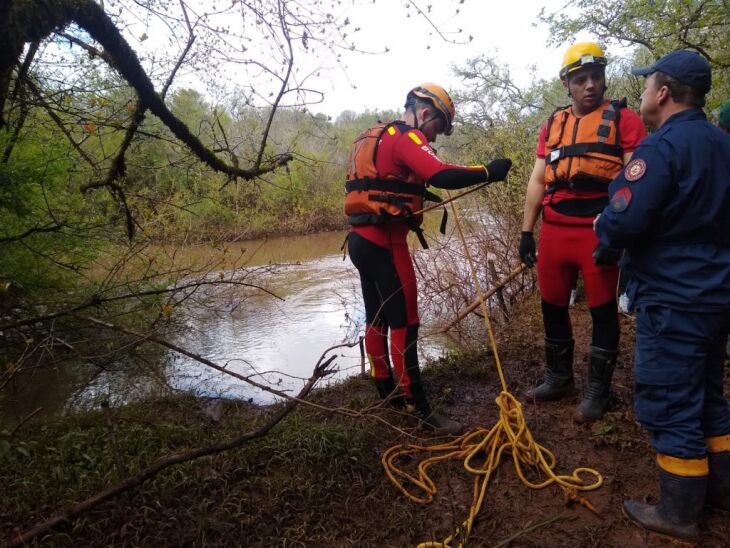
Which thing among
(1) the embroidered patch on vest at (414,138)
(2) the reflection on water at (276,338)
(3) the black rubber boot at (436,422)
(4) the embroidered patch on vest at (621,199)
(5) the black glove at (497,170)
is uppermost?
(1) the embroidered patch on vest at (414,138)

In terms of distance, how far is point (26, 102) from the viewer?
9.86 feet

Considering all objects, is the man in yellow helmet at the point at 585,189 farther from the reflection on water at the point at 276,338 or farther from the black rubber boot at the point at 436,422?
the reflection on water at the point at 276,338

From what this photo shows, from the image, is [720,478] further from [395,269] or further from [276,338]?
[276,338]

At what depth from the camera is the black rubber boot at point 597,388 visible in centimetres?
283

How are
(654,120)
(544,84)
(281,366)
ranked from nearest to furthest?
(654,120) → (281,366) → (544,84)

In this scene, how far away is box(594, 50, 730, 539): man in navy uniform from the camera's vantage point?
1.81 meters

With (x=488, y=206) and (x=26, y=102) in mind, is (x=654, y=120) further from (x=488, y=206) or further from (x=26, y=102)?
(x=488, y=206)

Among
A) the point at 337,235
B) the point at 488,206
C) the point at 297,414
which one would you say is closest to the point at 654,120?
the point at 297,414

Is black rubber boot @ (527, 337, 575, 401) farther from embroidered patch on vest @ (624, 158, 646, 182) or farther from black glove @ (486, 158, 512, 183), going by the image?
embroidered patch on vest @ (624, 158, 646, 182)

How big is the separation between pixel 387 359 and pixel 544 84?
478 inches

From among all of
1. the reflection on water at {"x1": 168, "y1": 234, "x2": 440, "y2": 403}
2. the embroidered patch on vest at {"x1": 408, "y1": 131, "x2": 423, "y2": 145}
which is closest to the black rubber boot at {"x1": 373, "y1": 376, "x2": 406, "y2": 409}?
the reflection on water at {"x1": 168, "y1": 234, "x2": 440, "y2": 403}

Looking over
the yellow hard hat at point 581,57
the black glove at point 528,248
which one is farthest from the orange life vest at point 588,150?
the black glove at point 528,248

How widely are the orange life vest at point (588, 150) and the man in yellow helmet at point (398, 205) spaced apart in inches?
12.4

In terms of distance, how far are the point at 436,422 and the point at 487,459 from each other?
0.48 m
